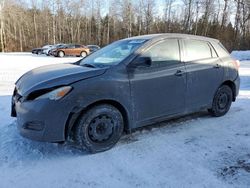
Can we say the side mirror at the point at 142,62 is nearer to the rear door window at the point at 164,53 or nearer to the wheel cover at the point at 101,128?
the rear door window at the point at 164,53

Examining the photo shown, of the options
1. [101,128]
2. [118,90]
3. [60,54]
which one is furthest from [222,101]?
[60,54]

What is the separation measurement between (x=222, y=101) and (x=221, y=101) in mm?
32

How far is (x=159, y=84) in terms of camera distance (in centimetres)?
437

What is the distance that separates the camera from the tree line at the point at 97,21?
1758 inches

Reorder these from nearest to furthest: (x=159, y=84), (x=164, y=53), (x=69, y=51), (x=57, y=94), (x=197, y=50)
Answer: (x=57, y=94) → (x=159, y=84) → (x=164, y=53) → (x=197, y=50) → (x=69, y=51)

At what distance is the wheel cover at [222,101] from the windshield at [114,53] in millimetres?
2041

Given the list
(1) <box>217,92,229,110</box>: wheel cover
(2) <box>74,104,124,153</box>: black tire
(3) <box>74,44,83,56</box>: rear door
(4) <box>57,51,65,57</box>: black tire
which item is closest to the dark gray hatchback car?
(2) <box>74,104,124,153</box>: black tire

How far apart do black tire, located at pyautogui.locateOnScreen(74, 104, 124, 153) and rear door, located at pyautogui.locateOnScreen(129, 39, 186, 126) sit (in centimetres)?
34

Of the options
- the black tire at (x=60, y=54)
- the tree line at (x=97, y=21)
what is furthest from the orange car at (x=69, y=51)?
the tree line at (x=97, y=21)

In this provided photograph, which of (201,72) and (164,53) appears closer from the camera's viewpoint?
(164,53)

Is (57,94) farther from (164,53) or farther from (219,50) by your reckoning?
(219,50)

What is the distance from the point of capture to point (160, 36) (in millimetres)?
4621

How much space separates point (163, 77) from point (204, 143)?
115 cm

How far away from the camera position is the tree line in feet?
147
